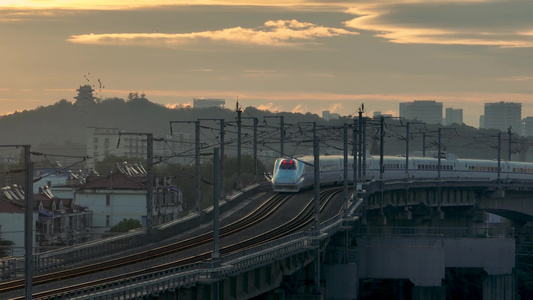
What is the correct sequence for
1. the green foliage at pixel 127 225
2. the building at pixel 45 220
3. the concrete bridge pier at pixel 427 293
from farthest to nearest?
the green foliage at pixel 127 225 < the building at pixel 45 220 < the concrete bridge pier at pixel 427 293

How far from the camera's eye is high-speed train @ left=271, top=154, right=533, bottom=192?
113 meters

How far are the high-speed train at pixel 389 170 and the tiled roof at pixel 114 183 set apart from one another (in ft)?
91.0

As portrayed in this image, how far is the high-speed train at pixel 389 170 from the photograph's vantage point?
371 feet

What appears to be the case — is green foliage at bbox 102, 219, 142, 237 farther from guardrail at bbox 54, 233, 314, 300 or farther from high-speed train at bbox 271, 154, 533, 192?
guardrail at bbox 54, 233, 314, 300

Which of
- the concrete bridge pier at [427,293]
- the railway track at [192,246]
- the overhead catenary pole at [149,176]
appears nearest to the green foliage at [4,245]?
the railway track at [192,246]

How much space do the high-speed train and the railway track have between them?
2681 millimetres

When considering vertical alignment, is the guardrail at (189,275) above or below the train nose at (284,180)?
below

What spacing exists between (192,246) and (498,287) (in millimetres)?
47157

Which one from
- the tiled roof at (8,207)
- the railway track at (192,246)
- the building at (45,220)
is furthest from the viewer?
the tiled roof at (8,207)

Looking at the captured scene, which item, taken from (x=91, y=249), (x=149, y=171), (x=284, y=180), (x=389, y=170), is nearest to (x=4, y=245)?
(x=284, y=180)

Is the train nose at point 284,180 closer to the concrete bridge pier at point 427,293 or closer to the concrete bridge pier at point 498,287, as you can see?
the concrete bridge pier at point 427,293

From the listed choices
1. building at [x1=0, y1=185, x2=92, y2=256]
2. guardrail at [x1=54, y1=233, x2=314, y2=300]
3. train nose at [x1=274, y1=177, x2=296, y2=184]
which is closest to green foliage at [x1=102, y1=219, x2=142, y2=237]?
building at [x1=0, y1=185, x2=92, y2=256]

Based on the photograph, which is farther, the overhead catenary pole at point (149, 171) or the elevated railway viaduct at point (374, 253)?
the overhead catenary pole at point (149, 171)

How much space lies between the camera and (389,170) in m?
151
